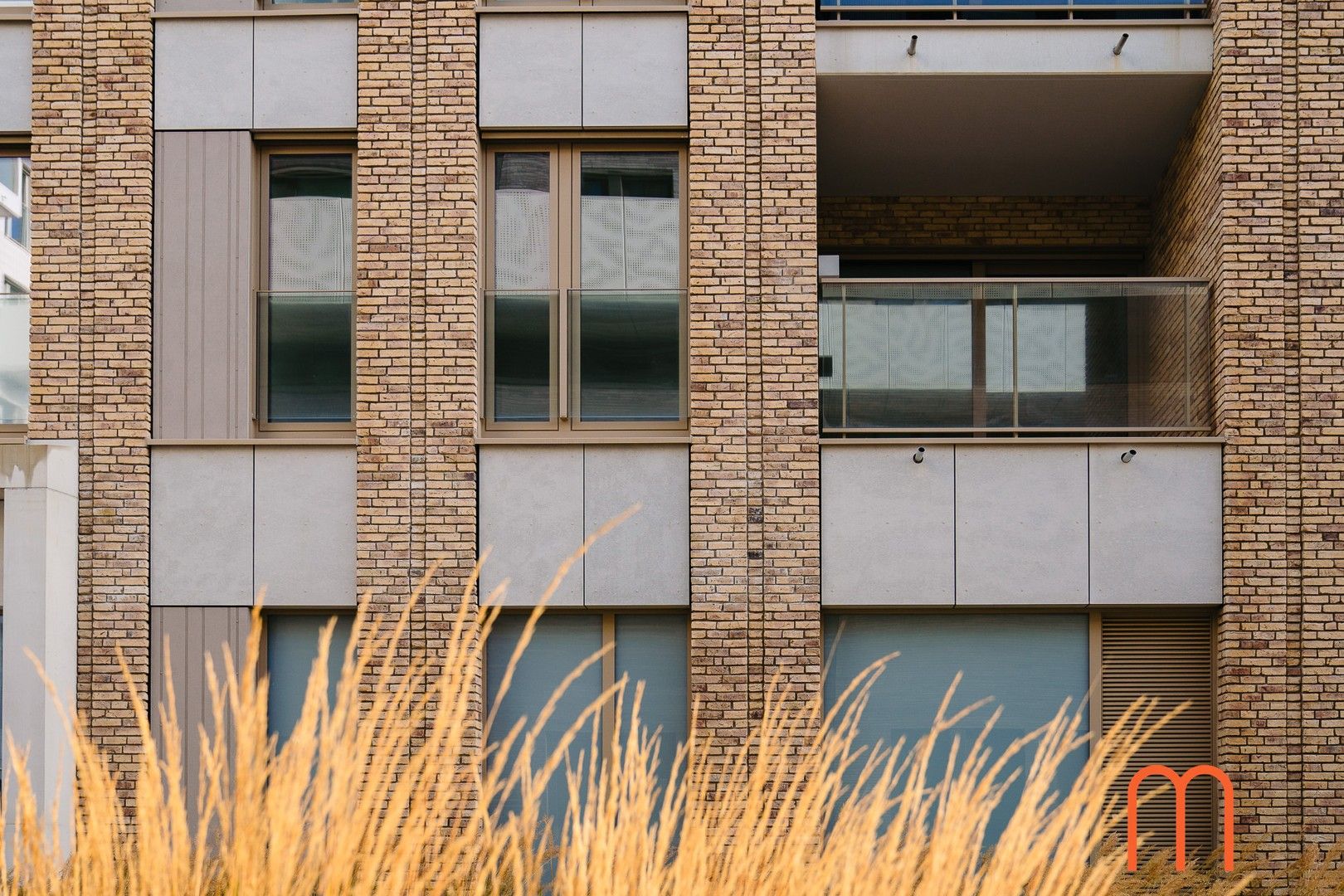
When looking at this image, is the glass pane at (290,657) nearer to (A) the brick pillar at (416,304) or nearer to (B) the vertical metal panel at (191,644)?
(B) the vertical metal panel at (191,644)

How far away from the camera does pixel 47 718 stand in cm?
1027

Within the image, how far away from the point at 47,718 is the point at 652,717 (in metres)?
4.38

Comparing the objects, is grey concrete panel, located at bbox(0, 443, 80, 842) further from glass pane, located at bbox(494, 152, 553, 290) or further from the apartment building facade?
glass pane, located at bbox(494, 152, 553, 290)

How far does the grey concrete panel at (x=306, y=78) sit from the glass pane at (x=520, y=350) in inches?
75.2

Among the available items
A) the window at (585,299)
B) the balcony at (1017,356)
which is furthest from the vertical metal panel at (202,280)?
the balcony at (1017,356)

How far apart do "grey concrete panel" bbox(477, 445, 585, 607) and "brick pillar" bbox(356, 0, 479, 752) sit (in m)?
0.18

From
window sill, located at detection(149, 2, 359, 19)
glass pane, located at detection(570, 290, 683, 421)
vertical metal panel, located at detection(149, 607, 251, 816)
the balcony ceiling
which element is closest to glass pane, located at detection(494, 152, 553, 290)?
glass pane, located at detection(570, 290, 683, 421)

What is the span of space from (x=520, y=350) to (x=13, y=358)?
4040 mm

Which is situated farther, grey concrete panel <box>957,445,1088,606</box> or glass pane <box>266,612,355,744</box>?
glass pane <box>266,612,355,744</box>

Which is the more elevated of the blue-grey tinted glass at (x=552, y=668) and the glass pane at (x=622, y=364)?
the glass pane at (x=622, y=364)

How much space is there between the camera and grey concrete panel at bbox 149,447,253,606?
1094 centimetres

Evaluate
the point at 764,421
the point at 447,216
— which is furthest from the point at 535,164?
the point at 764,421

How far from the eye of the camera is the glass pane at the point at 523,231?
11312mm

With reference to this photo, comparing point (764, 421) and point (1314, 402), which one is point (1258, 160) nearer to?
point (1314, 402)
